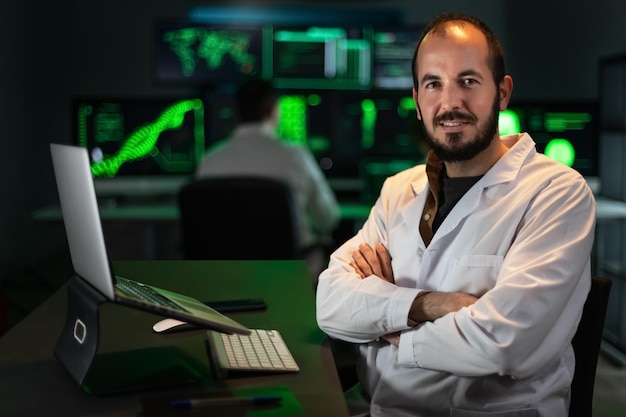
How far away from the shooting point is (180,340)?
1532mm

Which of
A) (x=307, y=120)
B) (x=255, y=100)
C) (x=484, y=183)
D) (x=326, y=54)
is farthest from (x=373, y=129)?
(x=484, y=183)

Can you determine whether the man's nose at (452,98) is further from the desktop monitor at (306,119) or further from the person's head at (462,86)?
the desktop monitor at (306,119)

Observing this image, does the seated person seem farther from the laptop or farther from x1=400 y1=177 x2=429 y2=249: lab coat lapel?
the laptop

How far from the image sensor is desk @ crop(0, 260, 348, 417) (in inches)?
49.1

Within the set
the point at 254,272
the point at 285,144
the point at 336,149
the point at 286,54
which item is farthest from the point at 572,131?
the point at 254,272

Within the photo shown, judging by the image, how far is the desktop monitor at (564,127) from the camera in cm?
408

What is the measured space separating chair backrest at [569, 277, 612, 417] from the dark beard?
1.09ft

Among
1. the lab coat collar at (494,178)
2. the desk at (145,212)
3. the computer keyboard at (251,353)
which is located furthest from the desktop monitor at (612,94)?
the computer keyboard at (251,353)

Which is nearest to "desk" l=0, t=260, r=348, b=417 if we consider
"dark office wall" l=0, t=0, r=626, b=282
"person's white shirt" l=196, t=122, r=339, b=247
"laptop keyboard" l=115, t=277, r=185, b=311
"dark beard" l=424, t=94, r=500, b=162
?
"laptop keyboard" l=115, t=277, r=185, b=311

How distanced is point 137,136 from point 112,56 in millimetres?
1850

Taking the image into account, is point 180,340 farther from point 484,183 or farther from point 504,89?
point 504,89

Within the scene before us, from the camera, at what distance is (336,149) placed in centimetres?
434

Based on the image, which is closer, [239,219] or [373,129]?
[239,219]

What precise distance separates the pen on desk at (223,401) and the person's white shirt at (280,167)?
2.40 m
